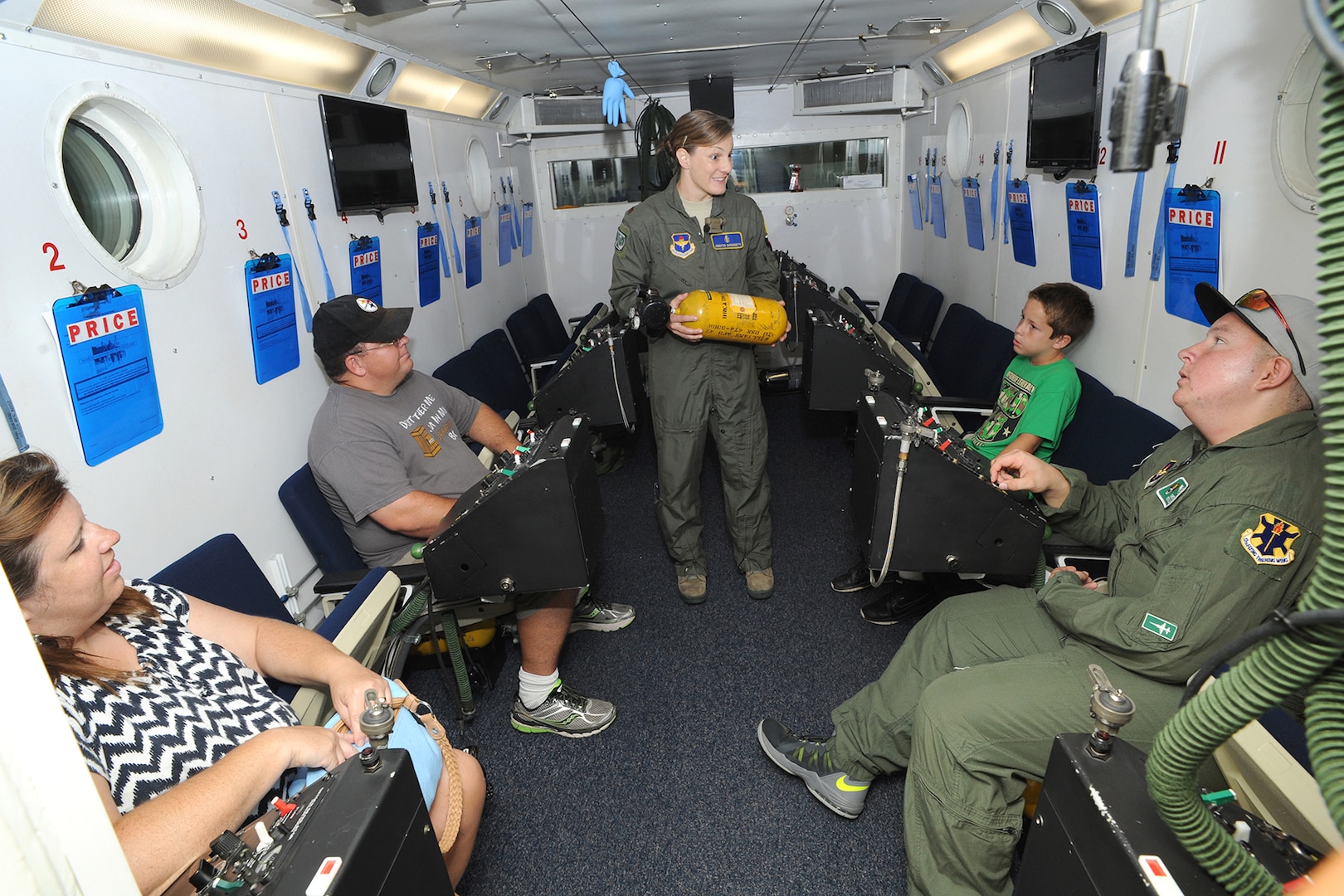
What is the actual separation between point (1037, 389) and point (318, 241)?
302cm

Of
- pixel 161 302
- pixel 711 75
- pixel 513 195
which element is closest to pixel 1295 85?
pixel 161 302

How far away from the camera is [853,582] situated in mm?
3336

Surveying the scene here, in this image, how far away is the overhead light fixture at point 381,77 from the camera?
11.5 feet

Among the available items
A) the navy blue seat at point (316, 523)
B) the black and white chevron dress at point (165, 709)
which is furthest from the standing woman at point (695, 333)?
the black and white chevron dress at point (165, 709)

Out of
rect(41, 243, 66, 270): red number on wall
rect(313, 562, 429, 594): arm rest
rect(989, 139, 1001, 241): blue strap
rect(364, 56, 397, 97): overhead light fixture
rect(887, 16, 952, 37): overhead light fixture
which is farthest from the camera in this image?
rect(989, 139, 1001, 241): blue strap

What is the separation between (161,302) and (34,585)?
1194mm

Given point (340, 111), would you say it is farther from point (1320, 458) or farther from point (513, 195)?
point (1320, 458)

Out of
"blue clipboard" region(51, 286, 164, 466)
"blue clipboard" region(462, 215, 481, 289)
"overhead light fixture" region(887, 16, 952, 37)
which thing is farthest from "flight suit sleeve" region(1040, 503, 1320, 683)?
"blue clipboard" region(462, 215, 481, 289)

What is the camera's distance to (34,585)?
1235 mm

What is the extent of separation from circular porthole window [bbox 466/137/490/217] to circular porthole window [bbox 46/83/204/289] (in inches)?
112

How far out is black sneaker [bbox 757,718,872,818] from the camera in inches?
83.1

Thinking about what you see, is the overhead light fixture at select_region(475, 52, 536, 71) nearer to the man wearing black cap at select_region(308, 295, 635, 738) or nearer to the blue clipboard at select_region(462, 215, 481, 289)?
the blue clipboard at select_region(462, 215, 481, 289)

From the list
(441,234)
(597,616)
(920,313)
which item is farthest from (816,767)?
(920,313)

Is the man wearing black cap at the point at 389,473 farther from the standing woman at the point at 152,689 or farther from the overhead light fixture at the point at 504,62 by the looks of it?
the overhead light fixture at the point at 504,62
